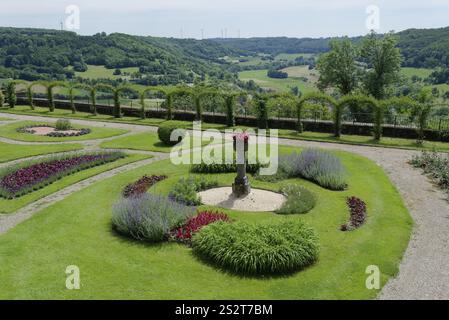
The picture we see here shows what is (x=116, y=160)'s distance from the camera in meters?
22.7

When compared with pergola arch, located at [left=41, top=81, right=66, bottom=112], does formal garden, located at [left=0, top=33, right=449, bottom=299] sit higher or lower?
lower

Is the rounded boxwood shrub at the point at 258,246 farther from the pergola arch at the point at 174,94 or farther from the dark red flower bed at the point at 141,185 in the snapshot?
the pergola arch at the point at 174,94

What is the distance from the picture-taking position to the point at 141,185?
1786 centimetres

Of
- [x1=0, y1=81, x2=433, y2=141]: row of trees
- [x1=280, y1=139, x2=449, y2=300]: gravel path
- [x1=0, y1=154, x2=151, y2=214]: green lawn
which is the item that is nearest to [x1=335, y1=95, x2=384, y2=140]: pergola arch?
[x1=0, y1=81, x2=433, y2=141]: row of trees

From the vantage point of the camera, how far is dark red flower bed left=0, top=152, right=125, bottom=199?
17609 millimetres

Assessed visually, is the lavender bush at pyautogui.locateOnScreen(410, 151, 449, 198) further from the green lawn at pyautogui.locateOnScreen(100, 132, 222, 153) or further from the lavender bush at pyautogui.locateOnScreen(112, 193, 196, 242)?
the green lawn at pyautogui.locateOnScreen(100, 132, 222, 153)

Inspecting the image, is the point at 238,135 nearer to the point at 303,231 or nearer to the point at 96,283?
the point at 303,231

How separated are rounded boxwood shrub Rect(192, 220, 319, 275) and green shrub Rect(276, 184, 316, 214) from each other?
2286 mm

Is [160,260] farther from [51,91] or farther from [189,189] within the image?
[51,91]

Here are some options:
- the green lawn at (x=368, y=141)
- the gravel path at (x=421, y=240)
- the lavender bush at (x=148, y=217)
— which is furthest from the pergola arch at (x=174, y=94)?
the lavender bush at (x=148, y=217)

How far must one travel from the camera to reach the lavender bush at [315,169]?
17.7 m

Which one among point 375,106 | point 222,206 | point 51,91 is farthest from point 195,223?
point 51,91

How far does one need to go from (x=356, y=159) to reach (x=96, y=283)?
16052 millimetres
